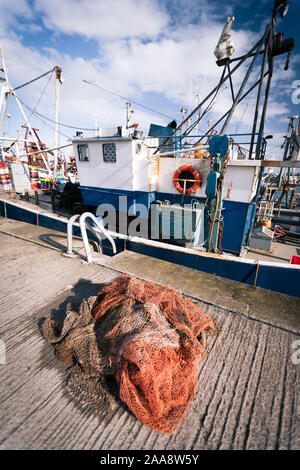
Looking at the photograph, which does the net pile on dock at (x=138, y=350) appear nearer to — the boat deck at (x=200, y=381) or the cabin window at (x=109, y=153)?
the boat deck at (x=200, y=381)

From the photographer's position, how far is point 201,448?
1.98 meters

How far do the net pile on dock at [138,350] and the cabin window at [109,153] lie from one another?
8.19 m

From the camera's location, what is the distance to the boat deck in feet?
6.70

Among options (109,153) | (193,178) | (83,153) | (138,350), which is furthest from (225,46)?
(138,350)

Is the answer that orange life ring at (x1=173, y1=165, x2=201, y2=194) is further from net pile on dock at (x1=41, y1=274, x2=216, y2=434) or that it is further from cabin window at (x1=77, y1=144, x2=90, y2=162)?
net pile on dock at (x1=41, y1=274, x2=216, y2=434)

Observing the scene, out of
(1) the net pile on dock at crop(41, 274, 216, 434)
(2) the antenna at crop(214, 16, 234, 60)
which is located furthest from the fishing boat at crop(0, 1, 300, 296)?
(1) the net pile on dock at crop(41, 274, 216, 434)

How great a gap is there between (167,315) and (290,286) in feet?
12.4

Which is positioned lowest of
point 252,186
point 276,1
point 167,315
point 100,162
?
point 167,315

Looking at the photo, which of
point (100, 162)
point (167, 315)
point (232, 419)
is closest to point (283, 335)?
point (232, 419)

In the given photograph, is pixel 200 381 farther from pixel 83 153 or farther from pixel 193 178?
pixel 83 153

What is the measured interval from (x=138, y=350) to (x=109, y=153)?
9.69 meters

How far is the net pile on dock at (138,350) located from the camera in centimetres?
216

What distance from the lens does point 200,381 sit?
2.56 metres
